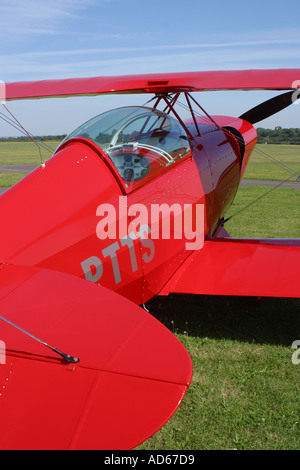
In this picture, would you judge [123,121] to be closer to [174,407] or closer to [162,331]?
[162,331]

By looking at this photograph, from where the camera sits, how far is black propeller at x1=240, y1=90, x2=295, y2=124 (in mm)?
8047

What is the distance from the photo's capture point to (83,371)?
183 cm

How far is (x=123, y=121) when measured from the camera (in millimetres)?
4133

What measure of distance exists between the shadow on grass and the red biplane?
602 millimetres

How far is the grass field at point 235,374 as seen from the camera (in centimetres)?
303

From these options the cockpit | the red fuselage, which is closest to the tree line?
the cockpit

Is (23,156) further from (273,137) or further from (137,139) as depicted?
(137,139)

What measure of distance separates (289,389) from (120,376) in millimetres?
2192

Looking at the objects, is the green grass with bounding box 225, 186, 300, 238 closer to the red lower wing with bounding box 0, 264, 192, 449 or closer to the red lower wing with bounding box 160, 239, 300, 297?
the red lower wing with bounding box 160, 239, 300, 297

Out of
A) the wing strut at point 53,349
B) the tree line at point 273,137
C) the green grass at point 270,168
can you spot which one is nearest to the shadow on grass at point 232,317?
the wing strut at point 53,349

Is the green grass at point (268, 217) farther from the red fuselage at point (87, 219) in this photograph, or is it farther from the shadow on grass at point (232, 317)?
the red fuselage at point (87, 219)

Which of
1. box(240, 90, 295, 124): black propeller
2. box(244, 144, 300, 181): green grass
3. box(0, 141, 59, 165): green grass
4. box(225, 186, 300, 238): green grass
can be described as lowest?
box(0, 141, 59, 165): green grass

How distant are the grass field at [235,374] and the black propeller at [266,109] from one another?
425 centimetres
